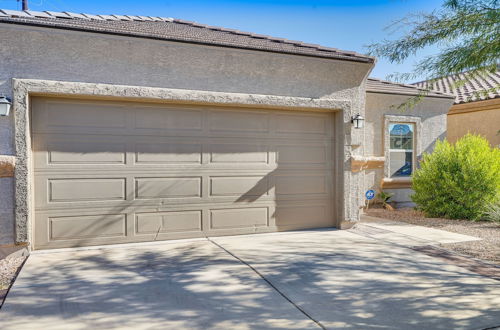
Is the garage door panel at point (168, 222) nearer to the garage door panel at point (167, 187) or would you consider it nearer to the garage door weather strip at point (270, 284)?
the garage door panel at point (167, 187)

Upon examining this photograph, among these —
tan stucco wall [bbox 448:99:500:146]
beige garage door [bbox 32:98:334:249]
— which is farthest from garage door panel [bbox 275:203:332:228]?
tan stucco wall [bbox 448:99:500:146]

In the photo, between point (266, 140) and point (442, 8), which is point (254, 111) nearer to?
point (266, 140)

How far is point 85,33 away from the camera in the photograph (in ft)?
18.6

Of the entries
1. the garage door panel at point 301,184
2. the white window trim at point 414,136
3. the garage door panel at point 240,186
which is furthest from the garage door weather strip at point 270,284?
the white window trim at point 414,136

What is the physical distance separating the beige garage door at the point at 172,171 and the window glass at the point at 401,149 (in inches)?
187

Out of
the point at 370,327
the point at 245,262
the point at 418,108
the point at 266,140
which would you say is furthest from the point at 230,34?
the point at 418,108

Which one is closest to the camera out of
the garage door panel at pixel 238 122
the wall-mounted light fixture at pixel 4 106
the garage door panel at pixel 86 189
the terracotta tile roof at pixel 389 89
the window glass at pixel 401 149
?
the wall-mounted light fixture at pixel 4 106

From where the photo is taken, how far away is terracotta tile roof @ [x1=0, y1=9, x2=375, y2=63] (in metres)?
5.68

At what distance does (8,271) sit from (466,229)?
8.47m

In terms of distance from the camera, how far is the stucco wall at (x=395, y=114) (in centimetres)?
1098

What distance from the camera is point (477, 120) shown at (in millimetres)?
13039

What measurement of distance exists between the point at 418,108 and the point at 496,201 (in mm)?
3880

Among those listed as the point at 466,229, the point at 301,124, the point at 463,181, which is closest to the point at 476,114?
the point at 463,181

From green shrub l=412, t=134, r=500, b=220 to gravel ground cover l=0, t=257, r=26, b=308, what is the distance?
8.91 m
